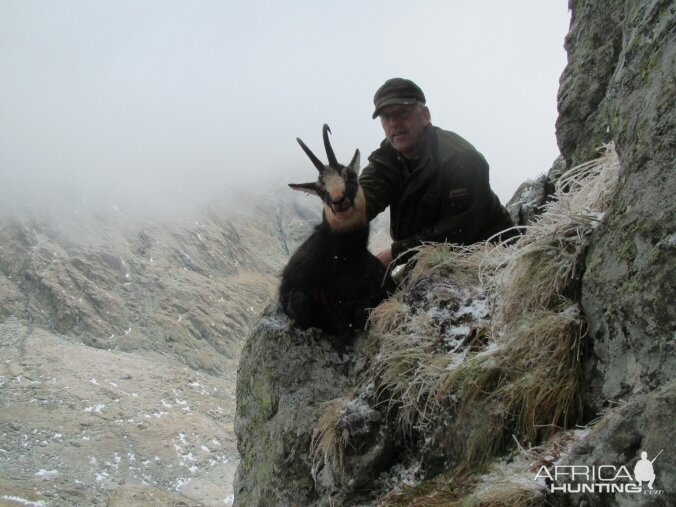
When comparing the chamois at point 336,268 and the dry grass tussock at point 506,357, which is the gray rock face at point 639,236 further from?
the chamois at point 336,268

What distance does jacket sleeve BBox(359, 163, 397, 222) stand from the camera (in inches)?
266

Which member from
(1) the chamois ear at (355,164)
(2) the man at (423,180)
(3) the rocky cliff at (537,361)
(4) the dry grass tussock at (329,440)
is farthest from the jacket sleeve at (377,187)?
(4) the dry grass tussock at (329,440)

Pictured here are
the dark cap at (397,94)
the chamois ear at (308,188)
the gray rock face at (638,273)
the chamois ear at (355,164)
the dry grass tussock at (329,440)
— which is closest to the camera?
the gray rock face at (638,273)

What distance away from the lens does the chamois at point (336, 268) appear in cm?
596

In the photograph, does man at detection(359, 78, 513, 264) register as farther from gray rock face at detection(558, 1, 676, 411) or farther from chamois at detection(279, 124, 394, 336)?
gray rock face at detection(558, 1, 676, 411)

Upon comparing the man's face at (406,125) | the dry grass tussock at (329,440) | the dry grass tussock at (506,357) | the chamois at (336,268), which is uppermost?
the man's face at (406,125)

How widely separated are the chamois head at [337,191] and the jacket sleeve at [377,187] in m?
0.55

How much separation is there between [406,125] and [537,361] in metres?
4.07

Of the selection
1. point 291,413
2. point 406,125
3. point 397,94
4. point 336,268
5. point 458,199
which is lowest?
point 291,413

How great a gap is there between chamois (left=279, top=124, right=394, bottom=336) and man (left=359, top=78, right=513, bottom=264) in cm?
49

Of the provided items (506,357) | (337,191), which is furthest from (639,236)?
(337,191)

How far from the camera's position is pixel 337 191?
19.4 ft

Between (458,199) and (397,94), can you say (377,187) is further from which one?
(397,94)

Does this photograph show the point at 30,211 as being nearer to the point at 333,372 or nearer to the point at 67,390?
the point at 67,390
